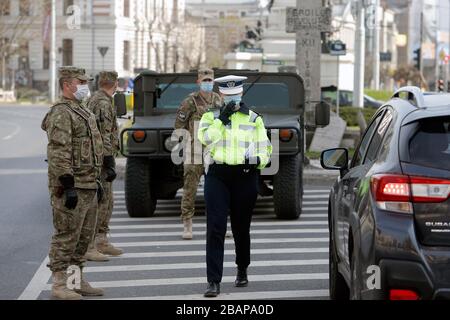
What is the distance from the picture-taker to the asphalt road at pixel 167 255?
395 inches

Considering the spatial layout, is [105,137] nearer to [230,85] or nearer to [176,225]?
[230,85]

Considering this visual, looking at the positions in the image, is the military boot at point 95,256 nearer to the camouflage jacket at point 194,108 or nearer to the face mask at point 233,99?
the camouflage jacket at point 194,108

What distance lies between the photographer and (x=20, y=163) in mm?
26047

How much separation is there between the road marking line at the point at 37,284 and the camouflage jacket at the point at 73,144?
96 cm

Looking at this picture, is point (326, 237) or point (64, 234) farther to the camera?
point (326, 237)

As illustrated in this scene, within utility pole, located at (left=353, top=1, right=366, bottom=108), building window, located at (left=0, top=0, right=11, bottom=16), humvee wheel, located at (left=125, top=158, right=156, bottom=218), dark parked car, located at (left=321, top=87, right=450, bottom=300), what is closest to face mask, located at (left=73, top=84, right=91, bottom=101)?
dark parked car, located at (left=321, top=87, right=450, bottom=300)

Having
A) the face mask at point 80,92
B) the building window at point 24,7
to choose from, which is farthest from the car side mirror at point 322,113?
the building window at point 24,7

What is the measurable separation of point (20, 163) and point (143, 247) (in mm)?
13682

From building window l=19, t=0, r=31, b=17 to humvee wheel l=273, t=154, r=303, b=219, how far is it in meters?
63.5

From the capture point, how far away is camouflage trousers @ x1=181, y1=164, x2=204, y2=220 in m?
13.3

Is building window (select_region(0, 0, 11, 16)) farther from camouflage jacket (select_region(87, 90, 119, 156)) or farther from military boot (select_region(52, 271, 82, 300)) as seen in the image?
military boot (select_region(52, 271, 82, 300))

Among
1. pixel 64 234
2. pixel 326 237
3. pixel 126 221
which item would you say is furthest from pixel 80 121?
pixel 126 221

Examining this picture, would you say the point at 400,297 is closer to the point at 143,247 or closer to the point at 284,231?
the point at 143,247

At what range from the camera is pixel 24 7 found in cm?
7706
